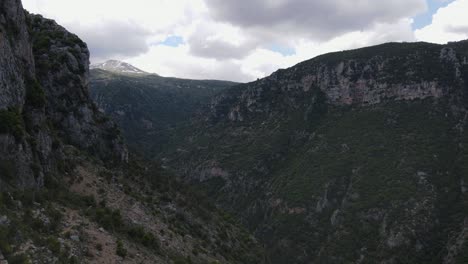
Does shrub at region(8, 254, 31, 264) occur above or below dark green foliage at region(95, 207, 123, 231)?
above

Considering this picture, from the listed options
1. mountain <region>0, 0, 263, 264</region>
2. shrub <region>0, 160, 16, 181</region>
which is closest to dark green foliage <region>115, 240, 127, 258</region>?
mountain <region>0, 0, 263, 264</region>

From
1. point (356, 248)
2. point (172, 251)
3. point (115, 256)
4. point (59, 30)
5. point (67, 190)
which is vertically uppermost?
point (59, 30)

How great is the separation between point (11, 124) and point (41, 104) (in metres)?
7.45

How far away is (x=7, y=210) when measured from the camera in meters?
18.9

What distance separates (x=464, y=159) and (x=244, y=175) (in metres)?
77.0

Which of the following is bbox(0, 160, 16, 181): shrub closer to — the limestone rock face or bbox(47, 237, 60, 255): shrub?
the limestone rock face

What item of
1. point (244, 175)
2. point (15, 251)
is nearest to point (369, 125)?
point (244, 175)

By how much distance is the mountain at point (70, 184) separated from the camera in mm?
20250

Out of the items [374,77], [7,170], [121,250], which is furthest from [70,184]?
[374,77]

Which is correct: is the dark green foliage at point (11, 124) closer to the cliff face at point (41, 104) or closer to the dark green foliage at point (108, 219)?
the cliff face at point (41, 104)

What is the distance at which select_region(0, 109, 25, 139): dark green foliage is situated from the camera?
23.2 m

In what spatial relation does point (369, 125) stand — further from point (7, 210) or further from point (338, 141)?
point (7, 210)

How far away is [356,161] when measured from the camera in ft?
426

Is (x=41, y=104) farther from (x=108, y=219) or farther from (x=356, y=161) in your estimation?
(x=356, y=161)
